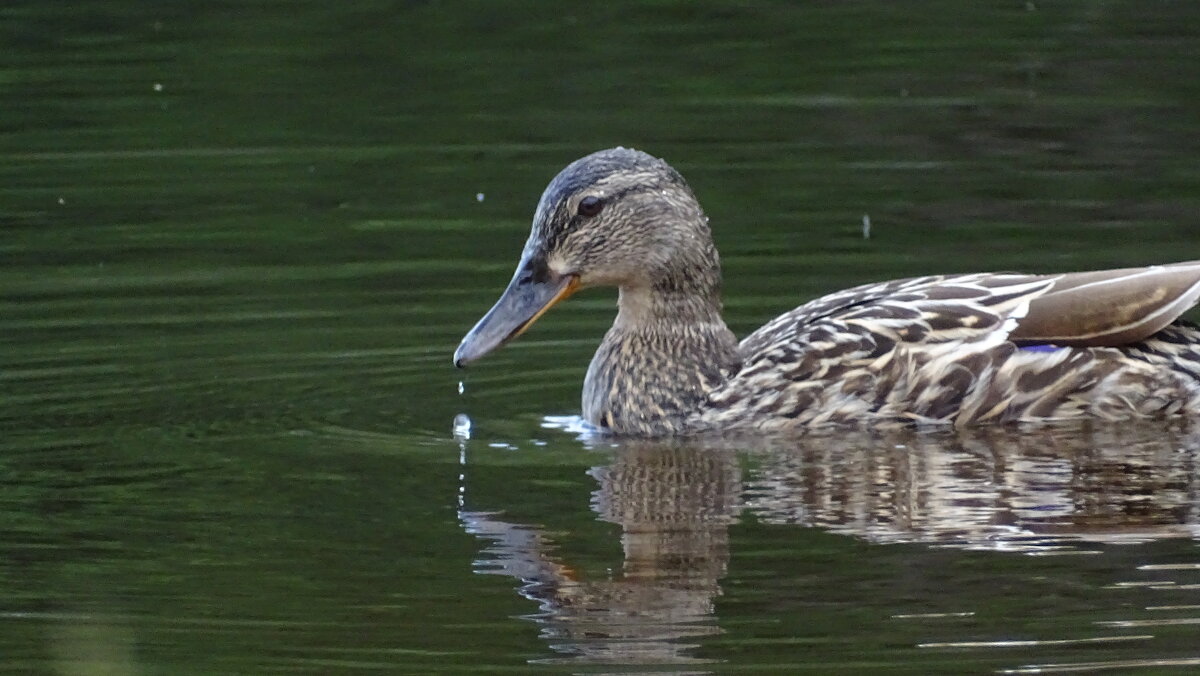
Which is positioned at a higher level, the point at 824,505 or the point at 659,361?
the point at 659,361

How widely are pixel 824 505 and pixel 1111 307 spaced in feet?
6.04

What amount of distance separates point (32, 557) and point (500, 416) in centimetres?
262

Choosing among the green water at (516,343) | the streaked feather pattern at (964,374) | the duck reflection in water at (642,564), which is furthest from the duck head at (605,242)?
the duck reflection in water at (642,564)

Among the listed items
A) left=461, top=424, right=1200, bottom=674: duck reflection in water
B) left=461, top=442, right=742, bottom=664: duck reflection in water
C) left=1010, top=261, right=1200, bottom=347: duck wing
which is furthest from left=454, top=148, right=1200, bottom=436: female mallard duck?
left=461, top=442, right=742, bottom=664: duck reflection in water

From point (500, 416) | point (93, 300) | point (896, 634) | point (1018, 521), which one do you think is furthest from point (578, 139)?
point (896, 634)

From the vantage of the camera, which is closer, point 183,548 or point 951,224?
point 183,548

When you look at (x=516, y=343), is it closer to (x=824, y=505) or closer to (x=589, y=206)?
(x=589, y=206)

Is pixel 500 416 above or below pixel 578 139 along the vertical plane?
below

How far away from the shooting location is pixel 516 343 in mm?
11664

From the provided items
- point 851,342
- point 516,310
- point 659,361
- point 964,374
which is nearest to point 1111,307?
point 964,374

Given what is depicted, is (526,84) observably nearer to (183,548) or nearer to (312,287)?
(312,287)

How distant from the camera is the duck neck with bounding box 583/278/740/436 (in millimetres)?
10008

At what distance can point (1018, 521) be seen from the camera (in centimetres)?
812

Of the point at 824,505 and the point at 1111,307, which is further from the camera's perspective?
the point at 1111,307
